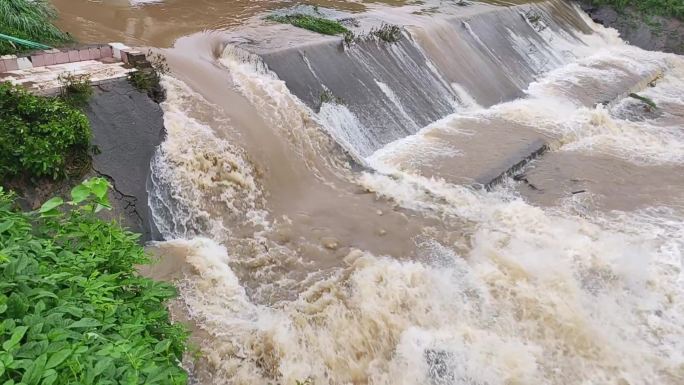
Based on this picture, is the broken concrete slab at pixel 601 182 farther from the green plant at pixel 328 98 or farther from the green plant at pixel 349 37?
the green plant at pixel 349 37

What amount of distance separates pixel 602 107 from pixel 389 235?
6946 millimetres

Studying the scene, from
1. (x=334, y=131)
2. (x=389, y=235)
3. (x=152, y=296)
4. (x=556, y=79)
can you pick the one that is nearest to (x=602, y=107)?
(x=556, y=79)

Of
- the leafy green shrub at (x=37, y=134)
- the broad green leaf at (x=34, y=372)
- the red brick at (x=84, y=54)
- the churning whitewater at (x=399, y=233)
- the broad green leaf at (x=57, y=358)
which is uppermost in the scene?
the broad green leaf at (x=34, y=372)

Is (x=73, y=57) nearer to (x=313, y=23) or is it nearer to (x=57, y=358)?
(x=313, y=23)

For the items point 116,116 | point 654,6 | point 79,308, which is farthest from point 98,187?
point 654,6

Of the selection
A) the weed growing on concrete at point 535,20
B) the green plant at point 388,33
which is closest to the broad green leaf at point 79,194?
the green plant at point 388,33

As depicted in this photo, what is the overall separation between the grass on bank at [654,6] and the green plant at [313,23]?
11780 mm

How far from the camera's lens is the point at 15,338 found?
2471 millimetres

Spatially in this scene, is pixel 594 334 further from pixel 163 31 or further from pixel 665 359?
pixel 163 31

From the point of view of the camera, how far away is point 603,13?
1773 cm

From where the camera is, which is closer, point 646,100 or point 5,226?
point 5,226

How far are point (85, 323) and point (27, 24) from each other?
21.0 ft

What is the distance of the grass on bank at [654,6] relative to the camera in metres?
16.6

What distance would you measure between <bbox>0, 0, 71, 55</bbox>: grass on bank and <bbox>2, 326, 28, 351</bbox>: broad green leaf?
19.7ft
